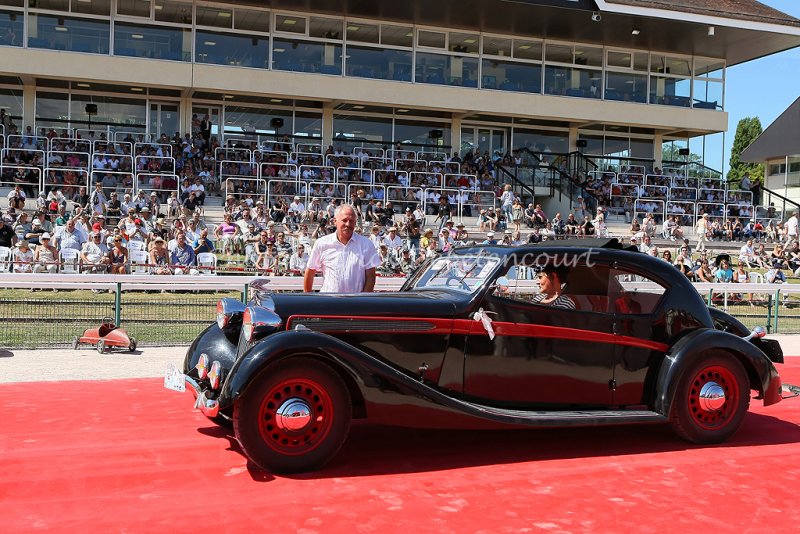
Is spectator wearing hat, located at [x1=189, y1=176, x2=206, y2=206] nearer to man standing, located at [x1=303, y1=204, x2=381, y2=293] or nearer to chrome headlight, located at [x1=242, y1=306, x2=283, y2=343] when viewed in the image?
man standing, located at [x1=303, y1=204, x2=381, y2=293]

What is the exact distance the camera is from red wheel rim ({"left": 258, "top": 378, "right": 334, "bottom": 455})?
17.5 ft

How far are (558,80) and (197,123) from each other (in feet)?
48.5

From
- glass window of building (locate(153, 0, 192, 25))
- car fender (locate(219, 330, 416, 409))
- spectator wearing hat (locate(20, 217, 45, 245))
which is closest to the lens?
car fender (locate(219, 330, 416, 409))

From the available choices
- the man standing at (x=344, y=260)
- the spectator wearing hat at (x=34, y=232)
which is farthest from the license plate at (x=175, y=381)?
the spectator wearing hat at (x=34, y=232)

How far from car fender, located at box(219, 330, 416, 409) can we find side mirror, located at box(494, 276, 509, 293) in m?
1.03

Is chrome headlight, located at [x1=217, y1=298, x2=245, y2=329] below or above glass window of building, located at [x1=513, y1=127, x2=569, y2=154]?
below

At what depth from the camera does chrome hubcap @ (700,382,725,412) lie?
649cm

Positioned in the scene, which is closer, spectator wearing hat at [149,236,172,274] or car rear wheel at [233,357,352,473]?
car rear wheel at [233,357,352,473]

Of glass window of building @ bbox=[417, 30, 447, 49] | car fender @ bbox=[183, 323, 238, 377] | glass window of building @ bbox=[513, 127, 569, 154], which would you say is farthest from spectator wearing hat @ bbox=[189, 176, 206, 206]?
car fender @ bbox=[183, 323, 238, 377]

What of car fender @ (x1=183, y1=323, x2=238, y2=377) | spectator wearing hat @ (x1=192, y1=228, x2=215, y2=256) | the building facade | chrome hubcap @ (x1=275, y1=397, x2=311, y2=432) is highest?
the building facade

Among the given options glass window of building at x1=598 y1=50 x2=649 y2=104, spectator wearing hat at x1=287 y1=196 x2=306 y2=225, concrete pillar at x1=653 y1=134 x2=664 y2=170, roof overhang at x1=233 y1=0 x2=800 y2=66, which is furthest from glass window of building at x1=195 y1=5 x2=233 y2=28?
concrete pillar at x1=653 y1=134 x2=664 y2=170

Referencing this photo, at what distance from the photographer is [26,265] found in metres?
15.4

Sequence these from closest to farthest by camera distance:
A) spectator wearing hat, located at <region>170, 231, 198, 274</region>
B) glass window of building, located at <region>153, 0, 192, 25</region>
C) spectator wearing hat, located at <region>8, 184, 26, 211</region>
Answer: spectator wearing hat, located at <region>170, 231, 198, 274</region> < spectator wearing hat, located at <region>8, 184, 26, 211</region> < glass window of building, located at <region>153, 0, 192, 25</region>

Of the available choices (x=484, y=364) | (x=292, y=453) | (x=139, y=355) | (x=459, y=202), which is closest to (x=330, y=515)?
(x=292, y=453)
